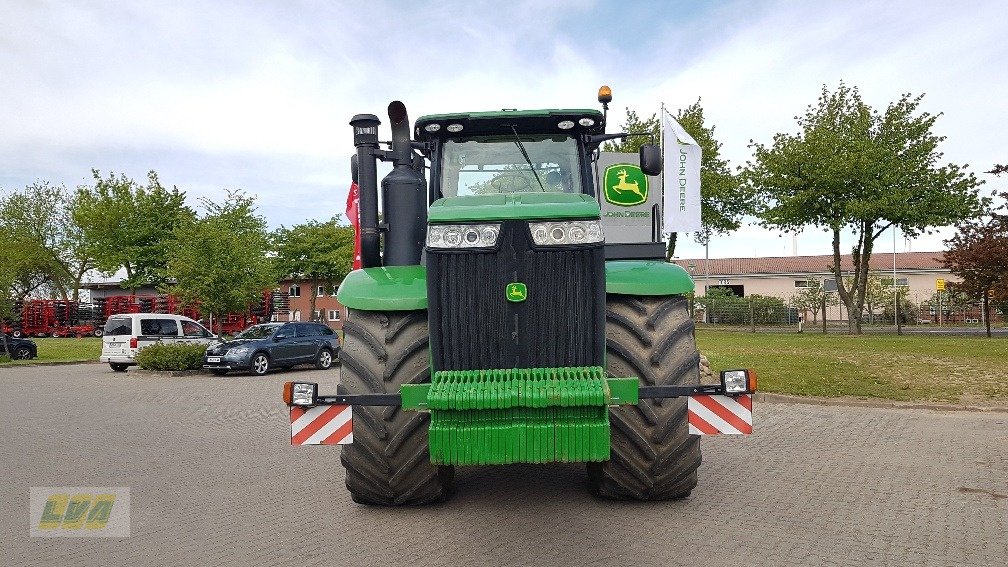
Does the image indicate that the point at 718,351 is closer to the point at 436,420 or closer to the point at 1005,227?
the point at 1005,227

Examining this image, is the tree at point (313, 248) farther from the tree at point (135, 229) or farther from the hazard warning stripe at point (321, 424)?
the hazard warning stripe at point (321, 424)

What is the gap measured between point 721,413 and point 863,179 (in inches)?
1095

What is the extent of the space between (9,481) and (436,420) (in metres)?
5.34

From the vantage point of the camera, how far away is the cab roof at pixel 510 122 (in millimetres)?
6145

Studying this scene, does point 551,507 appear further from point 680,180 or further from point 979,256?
point 979,256

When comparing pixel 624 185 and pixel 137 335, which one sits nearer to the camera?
pixel 624 185

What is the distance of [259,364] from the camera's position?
835 inches

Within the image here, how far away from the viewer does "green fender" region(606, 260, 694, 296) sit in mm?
5352

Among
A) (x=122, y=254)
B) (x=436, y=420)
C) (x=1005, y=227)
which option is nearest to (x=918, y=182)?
(x=1005, y=227)

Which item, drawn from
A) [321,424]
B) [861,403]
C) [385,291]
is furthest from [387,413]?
[861,403]

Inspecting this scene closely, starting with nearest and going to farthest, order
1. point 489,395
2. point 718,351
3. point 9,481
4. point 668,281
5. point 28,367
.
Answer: point 489,395 → point 668,281 → point 9,481 → point 718,351 → point 28,367

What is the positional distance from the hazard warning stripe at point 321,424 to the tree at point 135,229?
4261cm

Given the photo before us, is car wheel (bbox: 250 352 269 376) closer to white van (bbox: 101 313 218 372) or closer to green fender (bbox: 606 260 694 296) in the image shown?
white van (bbox: 101 313 218 372)

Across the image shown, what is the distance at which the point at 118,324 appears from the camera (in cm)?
2316
